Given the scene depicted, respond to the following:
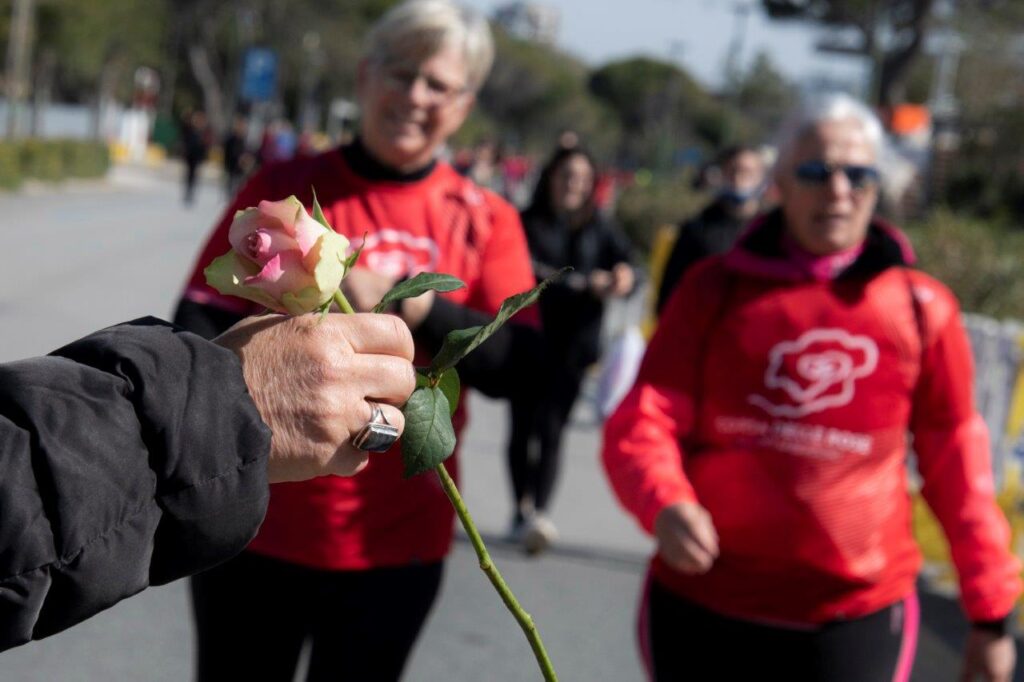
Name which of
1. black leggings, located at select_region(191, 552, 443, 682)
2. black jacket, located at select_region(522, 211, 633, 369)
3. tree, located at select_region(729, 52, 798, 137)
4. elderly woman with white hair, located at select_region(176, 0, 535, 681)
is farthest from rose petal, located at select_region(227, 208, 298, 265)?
tree, located at select_region(729, 52, 798, 137)

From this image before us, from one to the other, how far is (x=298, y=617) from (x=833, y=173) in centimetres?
141

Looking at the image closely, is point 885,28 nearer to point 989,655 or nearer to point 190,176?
point 190,176

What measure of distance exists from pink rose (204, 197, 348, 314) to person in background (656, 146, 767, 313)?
5776mm

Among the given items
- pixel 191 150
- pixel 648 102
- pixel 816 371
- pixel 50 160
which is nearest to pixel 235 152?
pixel 191 150

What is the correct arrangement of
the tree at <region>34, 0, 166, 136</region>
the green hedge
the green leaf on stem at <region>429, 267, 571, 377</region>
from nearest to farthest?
the green leaf on stem at <region>429, 267, 571, 377</region> < the green hedge < the tree at <region>34, 0, 166, 136</region>

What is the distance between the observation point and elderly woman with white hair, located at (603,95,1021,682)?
113 inches

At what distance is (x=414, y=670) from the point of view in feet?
16.7

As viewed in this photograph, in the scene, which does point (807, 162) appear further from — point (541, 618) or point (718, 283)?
point (541, 618)

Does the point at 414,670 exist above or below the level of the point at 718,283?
below

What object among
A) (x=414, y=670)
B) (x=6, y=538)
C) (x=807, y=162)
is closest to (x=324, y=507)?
(x=807, y=162)

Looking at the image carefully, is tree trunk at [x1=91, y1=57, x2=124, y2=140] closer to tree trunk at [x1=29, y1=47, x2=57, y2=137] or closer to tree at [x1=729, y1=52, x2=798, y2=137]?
tree trunk at [x1=29, y1=47, x2=57, y2=137]

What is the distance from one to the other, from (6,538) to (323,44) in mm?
71325

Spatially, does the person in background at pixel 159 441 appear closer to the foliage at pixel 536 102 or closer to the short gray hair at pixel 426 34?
the short gray hair at pixel 426 34

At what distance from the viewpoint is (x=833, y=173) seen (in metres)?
3.06
